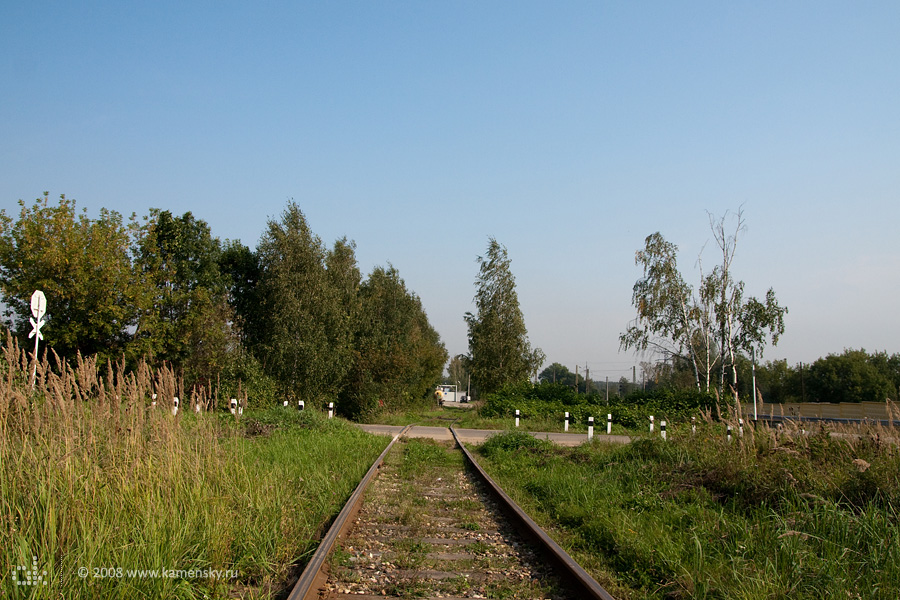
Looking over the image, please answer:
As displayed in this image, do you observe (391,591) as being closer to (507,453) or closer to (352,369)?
(507,453)

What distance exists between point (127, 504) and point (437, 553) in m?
2.50

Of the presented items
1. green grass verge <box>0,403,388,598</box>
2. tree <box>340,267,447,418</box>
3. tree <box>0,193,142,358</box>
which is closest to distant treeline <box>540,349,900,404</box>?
tree <box>340,267,447,418</box>

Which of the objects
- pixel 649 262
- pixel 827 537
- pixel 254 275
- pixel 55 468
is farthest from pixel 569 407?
pixel 55 468

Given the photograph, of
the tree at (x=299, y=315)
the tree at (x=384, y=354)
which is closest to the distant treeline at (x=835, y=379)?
the tree at (x=384, y=354)

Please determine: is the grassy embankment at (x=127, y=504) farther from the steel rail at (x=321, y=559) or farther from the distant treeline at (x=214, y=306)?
the distant treeline at (x=214, y=306)

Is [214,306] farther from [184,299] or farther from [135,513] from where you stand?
[135,513]

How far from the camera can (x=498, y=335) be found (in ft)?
138

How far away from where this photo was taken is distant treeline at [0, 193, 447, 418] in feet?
76.9

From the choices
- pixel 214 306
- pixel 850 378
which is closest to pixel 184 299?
pixel 214 306

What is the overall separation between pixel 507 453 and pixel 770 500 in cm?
703

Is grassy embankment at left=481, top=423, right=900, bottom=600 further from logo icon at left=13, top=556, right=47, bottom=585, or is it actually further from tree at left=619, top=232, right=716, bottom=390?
tree at left=619, top=232, right=716, bottom=390

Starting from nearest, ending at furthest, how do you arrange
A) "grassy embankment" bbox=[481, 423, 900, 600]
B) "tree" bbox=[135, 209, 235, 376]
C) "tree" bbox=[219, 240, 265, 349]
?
"grassy embankment" bbox=[481, 423, 900, 600] < "tree" bbox=[135, 209, 235, 376] < "tree" bbox=[219, 240, 265, 349]

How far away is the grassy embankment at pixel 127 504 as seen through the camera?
147 inches

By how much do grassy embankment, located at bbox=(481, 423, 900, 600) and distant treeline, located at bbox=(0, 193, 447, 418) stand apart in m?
12.6
